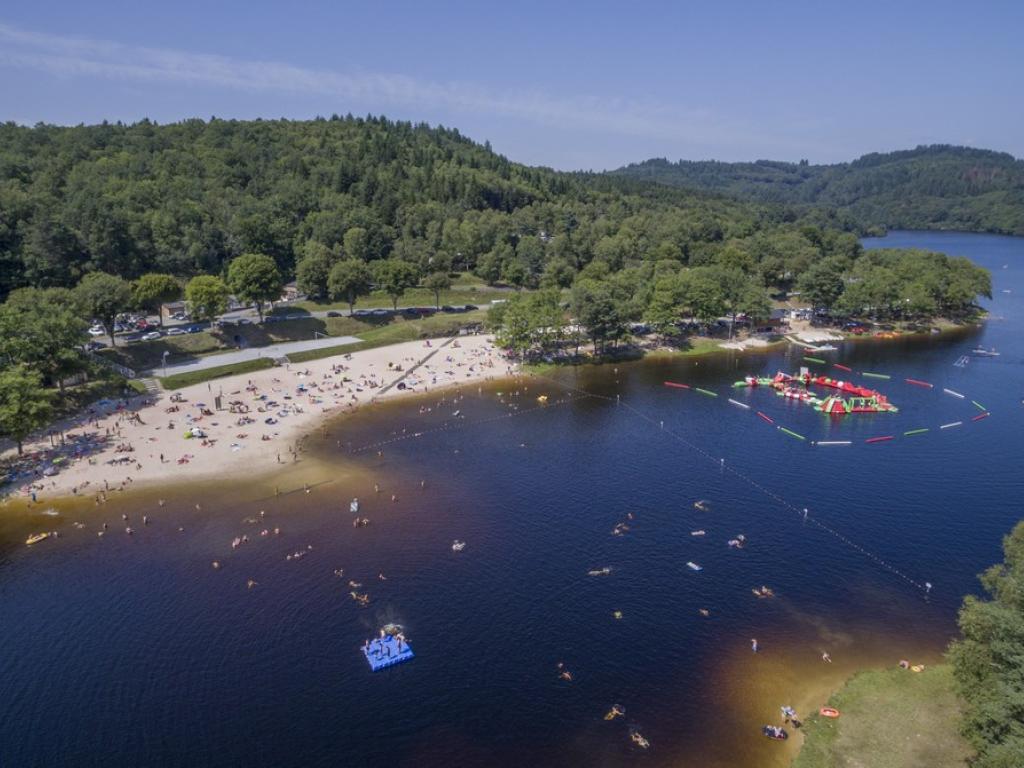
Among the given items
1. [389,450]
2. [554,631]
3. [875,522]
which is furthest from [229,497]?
[875,522]

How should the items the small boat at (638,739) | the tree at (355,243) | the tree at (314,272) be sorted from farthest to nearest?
1. the tree at (355,243)
2. the tree at (314,272)
3. the small boat at (638,739)

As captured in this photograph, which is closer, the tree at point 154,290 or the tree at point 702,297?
the tree at point 154,290

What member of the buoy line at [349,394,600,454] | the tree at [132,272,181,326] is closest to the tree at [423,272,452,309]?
the tree at [132,272,181,326]

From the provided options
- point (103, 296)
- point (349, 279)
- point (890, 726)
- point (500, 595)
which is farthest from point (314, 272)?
point (890, 726)

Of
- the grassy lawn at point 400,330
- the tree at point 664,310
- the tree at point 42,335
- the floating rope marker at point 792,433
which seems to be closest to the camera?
the tree at point 42,335

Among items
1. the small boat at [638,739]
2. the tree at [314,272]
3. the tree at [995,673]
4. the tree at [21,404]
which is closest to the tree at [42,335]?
the tree at [21,404]

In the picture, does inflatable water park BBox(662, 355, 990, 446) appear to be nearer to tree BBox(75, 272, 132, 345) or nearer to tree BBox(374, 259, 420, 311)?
tree BBox(374, 259, 420, 311)

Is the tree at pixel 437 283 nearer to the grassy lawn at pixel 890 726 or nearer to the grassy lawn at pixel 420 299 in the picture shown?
the grassy lawn at pixel 420 299

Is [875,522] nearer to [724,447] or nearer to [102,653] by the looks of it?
[724,447]
